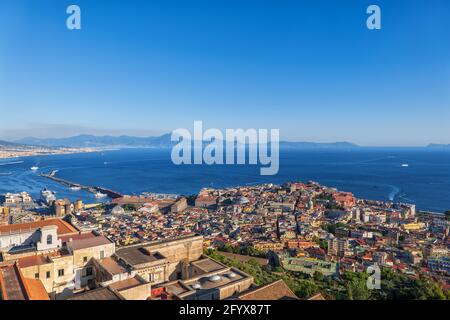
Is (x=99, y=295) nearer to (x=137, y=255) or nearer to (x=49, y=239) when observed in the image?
(x=137, y=255)

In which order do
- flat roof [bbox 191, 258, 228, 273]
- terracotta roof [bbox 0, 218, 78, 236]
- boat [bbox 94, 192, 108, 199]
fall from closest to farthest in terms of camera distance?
flat roof [bbox 191, 258, 228, 273], terracotta roof [bbox 0, 218, 78, 236], boat [bbox 94, 192, 108, 199]

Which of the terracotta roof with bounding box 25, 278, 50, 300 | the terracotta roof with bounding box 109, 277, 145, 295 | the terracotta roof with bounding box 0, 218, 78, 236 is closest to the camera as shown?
the terracotta roof with bounding box 25, 278, 50, 300

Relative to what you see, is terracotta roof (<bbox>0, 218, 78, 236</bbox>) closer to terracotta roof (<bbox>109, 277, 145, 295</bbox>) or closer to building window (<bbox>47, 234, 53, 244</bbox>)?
building window (<bbox>47, 234, 53, 244</bbox>)

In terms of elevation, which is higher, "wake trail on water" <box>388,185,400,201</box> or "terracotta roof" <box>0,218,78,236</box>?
"terracotta roof" <box>0,218,78,236</box>

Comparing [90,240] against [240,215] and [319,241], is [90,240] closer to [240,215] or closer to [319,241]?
[319,241]

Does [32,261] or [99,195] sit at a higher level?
[32,261]

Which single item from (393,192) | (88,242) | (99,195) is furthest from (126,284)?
(393,192)

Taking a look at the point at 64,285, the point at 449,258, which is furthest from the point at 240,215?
the point at 64,285

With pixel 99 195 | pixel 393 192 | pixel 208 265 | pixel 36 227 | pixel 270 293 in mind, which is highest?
pixel 36 227

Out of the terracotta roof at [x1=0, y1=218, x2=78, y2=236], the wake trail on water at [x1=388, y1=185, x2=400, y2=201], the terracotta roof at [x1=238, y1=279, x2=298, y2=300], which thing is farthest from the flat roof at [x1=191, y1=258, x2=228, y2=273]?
the wake trail on water at [x1=388, y1=185, x2=400, y2=201]

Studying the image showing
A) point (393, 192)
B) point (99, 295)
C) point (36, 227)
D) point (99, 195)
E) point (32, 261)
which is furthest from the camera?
point (393, 192)
